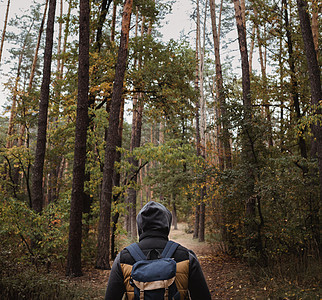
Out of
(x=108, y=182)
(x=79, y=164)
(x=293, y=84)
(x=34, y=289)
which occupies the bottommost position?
(x=34, y=289)

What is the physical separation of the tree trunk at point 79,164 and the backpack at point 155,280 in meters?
6.58

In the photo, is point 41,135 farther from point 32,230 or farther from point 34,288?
point 34,288

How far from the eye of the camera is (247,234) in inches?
343

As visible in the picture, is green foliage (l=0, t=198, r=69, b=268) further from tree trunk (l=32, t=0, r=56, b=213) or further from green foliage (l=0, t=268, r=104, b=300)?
green foliage (l=0, t=268, r=104, b=300)

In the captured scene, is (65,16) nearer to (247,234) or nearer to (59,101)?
(59,101)

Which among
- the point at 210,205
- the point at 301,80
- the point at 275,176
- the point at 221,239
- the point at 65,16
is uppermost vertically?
the point at 65,16

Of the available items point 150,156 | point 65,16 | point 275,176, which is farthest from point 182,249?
point 65,16

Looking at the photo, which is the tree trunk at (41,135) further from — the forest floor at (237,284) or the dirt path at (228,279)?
the dirt path at (228,279)

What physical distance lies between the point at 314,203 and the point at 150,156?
5.12 metres

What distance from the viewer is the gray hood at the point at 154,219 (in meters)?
2.29

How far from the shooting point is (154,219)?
2301mm

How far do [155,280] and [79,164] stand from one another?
6795 millimetres

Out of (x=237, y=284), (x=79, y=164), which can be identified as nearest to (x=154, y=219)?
(x=237, y=284)

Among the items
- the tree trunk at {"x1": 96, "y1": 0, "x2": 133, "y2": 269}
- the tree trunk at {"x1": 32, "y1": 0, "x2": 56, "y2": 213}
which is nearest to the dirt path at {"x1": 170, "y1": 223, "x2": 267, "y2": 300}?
the tree trunk at {"x1": 96, "y1": 0, "x2": 133, "y2": 269}
